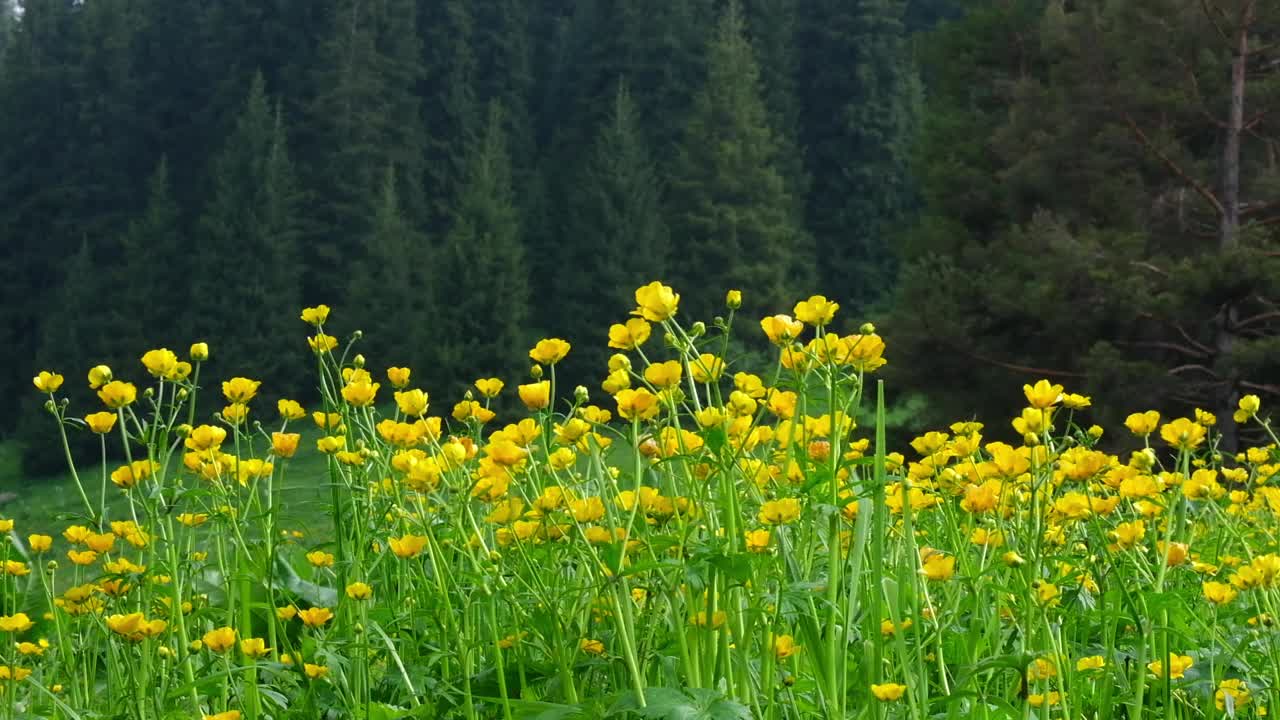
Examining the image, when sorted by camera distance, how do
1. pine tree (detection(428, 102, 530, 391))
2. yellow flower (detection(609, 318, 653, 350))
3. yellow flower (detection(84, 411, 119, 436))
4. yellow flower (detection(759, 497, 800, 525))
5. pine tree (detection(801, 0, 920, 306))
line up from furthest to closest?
pine tree (detection(801, 0, 920, 306))
pine tree (detection(428, 102, 530, 391))
yellow flower (detection(84, 411, 119, 436))
yellow flower (detection(609, 318, 653, 350))
yellow flower (detection(759, 497, 800, 525))

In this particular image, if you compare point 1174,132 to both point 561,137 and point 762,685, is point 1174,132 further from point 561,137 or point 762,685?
point 561,137

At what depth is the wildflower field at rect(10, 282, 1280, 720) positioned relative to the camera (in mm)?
1713

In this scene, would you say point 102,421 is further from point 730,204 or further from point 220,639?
point 730,204

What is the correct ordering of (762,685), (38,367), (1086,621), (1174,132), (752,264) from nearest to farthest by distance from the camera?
1. (762,685)
2. (1086,621)
3. (1174,132)
4. (752,264)
5. (38,367)

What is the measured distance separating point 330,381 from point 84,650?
0.63 m

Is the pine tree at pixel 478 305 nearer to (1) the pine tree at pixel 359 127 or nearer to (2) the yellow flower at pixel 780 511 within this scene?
(1) the pine tree at pixel 359 127

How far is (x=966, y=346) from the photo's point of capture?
10.1m

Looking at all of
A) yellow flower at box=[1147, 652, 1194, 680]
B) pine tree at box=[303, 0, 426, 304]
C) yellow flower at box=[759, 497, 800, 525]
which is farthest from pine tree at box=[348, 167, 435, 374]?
yellow flower at box=[759, 497, 800, 525]

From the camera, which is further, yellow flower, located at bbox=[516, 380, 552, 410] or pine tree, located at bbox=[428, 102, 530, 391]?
pine tree, located at bbox=[428, 102, 530, 391]

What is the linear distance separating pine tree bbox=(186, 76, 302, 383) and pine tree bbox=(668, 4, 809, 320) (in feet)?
24.5

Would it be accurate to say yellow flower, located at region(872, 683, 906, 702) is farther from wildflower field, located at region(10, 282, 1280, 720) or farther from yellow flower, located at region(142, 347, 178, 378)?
yellow flower, located at region(142, 347, 178, 378)

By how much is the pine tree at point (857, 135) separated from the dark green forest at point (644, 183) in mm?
88

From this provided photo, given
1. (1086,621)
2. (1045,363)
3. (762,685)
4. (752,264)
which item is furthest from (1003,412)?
(752,264)

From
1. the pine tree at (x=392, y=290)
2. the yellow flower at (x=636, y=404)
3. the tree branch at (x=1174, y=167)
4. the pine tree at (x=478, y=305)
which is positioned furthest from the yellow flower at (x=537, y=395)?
the pine tree at (x=392, y=290)
